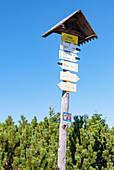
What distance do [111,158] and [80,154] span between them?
1571 mm

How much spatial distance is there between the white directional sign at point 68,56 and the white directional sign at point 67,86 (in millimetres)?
602

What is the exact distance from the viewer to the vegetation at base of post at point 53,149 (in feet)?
18.6

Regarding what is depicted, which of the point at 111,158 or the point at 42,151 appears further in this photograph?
the point at 111,158

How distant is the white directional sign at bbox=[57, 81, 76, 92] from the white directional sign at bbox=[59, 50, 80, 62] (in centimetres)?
60

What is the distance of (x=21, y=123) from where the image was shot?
8586mm

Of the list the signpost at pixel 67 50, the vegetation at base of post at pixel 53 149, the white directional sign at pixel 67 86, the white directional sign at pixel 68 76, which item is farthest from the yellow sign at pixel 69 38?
the vegetation at base of post at pixel 53 149

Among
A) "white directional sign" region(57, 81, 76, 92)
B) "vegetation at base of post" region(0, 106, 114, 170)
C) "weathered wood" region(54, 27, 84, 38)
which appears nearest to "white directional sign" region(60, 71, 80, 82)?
"white directional sign" region(57, 81, 76, 92)

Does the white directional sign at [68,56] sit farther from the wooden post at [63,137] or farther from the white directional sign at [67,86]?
the wooden post at [63,137]

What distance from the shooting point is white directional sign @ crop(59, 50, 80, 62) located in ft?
18.0

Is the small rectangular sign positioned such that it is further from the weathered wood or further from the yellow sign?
the weathered wood

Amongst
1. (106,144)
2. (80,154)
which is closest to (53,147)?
(80,154)

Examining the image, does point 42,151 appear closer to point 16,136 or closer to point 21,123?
point 16,136

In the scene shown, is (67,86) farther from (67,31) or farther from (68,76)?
(67,31)

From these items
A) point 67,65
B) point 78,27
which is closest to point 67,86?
point 67,65
